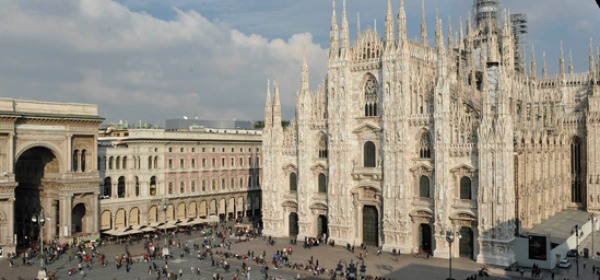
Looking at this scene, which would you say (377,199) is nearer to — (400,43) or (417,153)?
(417,153)

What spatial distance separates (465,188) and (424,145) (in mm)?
5281

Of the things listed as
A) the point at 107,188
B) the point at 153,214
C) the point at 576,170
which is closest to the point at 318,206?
the point at 153,214

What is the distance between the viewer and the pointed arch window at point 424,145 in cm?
5003

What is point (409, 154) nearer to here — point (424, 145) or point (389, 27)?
point (424, 145)

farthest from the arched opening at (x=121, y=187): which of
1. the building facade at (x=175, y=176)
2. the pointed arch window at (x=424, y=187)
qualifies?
the pointed arch window at (x=424, y=187)

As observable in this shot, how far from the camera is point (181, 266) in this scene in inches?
1869

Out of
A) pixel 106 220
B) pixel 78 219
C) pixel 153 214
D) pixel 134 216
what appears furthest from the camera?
pixel 153 214

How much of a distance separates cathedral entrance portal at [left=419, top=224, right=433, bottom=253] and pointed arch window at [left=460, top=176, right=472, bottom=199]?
14.4 ft

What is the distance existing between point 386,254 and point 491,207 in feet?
33.7

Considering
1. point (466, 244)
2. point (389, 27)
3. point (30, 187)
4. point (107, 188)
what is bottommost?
point (466, 244)

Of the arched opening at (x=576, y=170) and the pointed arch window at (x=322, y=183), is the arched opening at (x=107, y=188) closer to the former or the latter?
the pointed arch window at (x=322, y=183)

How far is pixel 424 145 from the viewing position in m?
50.4

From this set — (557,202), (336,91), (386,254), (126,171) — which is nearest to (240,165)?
(126,171)

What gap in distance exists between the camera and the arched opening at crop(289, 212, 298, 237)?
5962 cm
